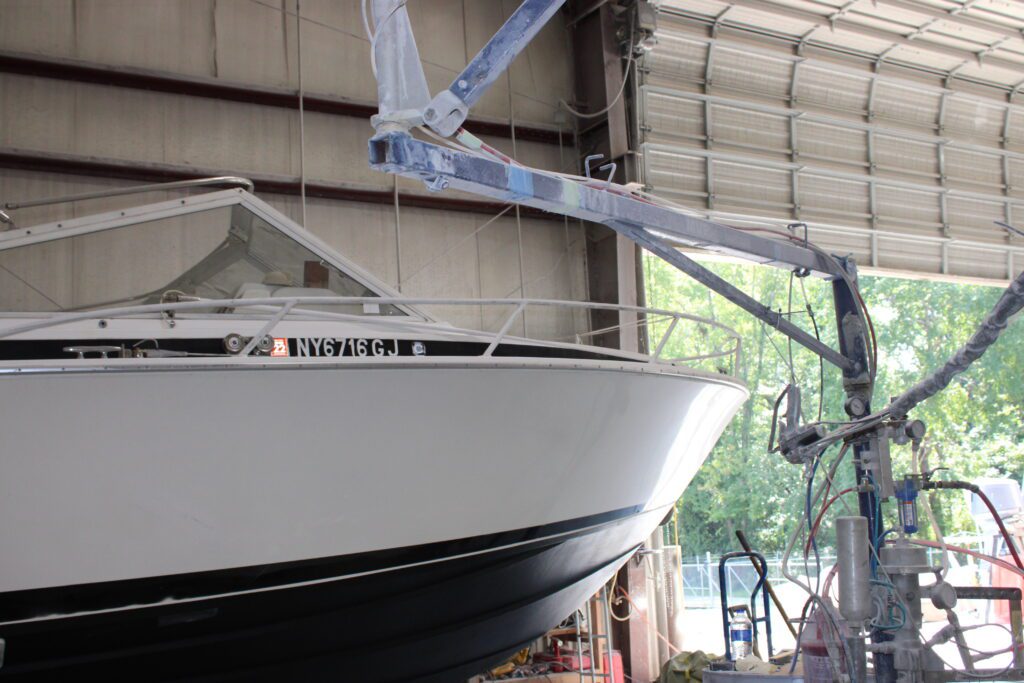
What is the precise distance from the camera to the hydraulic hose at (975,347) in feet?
9.29

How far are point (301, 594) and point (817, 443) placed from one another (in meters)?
2.02

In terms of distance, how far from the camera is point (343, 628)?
3096 mm

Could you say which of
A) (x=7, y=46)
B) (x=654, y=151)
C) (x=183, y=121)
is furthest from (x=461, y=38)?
(x=7, y=46)

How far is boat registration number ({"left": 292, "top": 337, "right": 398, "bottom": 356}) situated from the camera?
10.1ft

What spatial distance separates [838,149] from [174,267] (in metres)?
7.07

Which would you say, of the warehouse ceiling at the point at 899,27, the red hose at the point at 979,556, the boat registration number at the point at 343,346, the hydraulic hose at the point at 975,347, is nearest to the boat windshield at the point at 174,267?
the boat registration number at the point at 343,346

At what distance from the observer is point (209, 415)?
2.70m

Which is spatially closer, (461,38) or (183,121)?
(183,121)

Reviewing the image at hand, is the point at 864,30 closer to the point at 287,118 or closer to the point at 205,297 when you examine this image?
the point at 287,118

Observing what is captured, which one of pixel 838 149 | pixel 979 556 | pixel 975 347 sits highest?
pixel 838 149

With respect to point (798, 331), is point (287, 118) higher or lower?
higher

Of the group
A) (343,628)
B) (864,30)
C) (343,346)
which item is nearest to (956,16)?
(864,30)

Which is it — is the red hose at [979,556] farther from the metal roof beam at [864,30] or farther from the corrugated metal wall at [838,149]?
the metal roof beam at [864,30]

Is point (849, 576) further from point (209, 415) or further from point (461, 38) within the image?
point (461, 38)
